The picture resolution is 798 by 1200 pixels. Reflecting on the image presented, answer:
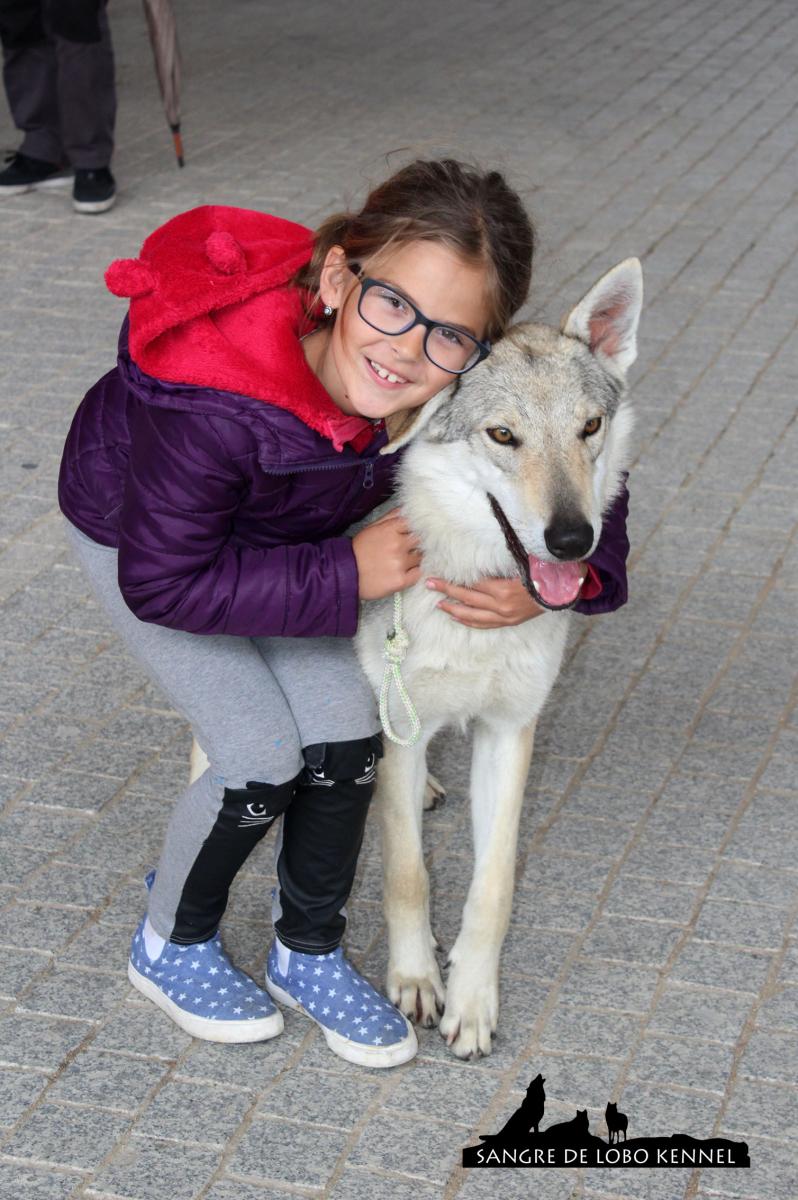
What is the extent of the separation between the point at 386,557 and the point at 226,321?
0.59 metres

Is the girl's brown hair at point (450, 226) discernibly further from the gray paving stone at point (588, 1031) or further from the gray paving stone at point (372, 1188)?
the gray paving stone at point (372, 1188)

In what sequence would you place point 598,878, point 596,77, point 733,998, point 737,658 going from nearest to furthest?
1. point 733,998
2. point 598,878
3. point 737,658
4. point 596,77

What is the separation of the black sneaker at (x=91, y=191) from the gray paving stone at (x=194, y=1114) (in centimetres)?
618

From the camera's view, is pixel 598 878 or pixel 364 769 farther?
pixel 598 878

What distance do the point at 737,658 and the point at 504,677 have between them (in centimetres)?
167

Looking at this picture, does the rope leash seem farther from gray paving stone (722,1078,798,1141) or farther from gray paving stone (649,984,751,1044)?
gray paving stone (722,1078,798,1141)

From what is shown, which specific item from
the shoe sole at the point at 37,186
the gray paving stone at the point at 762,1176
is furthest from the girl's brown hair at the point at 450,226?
the shoe sole at the point at 37,186

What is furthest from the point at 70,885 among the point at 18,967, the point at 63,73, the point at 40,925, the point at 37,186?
the point at 37,186

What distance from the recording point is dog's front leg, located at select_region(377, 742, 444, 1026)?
131 inches

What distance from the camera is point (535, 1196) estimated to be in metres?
2.87

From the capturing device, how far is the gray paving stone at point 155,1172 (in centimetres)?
282

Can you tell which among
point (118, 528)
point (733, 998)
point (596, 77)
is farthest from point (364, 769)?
point (596, 77)

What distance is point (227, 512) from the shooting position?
2.96 metres

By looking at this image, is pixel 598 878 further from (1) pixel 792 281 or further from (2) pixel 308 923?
(1) pixel 792 281
